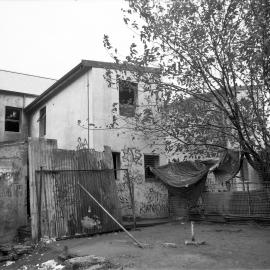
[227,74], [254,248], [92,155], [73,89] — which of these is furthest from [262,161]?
[73,89]

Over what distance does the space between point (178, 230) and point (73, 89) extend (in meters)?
7.56

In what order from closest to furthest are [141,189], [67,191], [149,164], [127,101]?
[67,191], [141,189], [127,101], [149,164]

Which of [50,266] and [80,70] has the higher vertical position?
[80,70]

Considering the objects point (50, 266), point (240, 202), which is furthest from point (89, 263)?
point (240, 202)

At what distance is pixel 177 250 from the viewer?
27.1 feet

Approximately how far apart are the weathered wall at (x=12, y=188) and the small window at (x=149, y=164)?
18.5ft

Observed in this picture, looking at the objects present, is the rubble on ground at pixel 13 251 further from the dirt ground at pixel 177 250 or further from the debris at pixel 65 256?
the debris at pixel 65 256

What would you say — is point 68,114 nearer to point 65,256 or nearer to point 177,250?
point 65,256

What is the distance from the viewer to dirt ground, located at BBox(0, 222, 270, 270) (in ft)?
23.1

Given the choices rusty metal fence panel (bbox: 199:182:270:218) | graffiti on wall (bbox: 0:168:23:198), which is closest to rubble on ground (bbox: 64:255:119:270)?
graffiti on wall (bbox: 0:168:23:198)

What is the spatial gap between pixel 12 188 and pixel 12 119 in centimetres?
1048

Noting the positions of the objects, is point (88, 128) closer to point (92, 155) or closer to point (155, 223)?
point (92, 155)

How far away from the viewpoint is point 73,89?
15.6 metres

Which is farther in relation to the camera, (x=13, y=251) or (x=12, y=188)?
(x=12, y=188)
